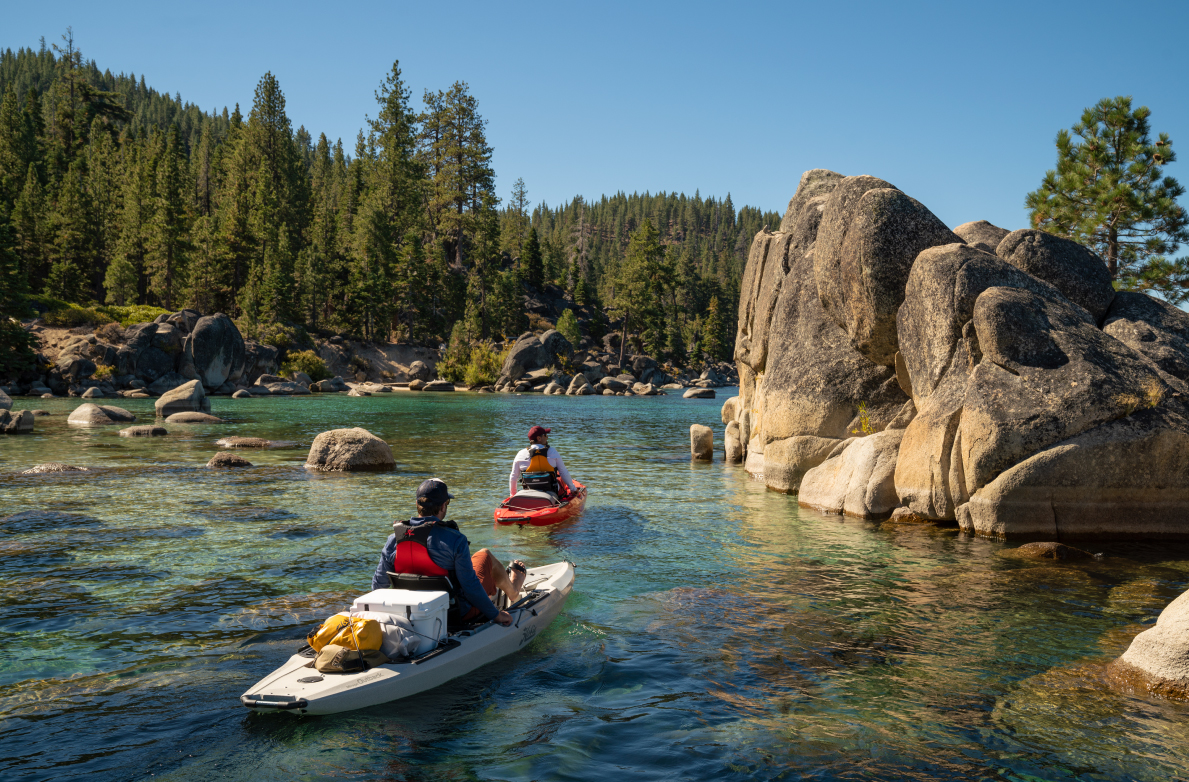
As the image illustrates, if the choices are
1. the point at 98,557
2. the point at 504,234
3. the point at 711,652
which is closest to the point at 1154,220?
the point at 711,652

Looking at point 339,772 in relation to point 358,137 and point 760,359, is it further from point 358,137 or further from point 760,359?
point 358,137

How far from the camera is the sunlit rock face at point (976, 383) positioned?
44.7 ft

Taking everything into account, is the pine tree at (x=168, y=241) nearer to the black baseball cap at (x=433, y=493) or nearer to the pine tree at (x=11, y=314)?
the pine tree at (x=11, y=314)

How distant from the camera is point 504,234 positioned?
13938 cm

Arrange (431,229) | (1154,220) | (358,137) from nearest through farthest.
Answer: (1154,220), (431,229), (358,137)

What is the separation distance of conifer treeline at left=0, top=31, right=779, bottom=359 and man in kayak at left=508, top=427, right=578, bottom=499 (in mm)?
61228

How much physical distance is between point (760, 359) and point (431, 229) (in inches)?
3270

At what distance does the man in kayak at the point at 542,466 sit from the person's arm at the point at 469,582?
8083 millimetres

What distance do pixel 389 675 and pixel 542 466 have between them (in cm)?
969

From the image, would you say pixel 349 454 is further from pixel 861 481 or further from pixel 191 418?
pixel 191 418

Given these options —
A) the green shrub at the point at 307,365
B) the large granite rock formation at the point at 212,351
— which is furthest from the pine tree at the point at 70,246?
the green shrub at the point at 307,365

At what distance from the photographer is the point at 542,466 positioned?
1667 centimetres

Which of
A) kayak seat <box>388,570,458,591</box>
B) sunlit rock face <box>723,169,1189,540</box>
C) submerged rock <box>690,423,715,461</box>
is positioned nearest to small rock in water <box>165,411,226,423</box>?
submerged rock <box>690,423,715,461</box>

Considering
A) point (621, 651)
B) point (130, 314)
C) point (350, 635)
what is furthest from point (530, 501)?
point (130, 314)
